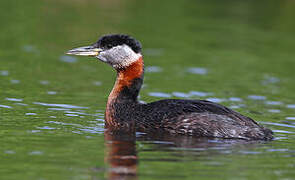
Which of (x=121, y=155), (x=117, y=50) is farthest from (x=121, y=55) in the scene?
(x=121, y=155)

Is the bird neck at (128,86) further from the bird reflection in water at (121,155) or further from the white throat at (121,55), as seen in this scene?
the bird reflection in water at (121,155)

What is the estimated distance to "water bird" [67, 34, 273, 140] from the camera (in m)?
12.0

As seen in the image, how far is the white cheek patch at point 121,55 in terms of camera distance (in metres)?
13.1

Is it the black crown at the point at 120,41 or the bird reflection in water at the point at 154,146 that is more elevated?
the black crown at the point at 120,41

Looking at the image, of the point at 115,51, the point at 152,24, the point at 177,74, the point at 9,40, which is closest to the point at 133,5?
the point at 152,24

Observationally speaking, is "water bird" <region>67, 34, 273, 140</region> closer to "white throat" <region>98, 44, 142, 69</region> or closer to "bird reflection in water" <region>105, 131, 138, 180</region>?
"white throat" <region>98, 44, 142, 69</region>

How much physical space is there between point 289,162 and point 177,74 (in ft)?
29.7

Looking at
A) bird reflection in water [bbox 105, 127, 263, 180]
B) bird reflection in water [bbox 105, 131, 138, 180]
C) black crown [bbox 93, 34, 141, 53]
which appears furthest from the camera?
black crown [bbox 93, 34, 141, 53]

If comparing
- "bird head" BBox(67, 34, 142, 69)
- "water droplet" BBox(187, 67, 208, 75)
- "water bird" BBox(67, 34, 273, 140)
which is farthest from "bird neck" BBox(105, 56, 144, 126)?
"water droplet" BBox(187, 67, 208, 75)

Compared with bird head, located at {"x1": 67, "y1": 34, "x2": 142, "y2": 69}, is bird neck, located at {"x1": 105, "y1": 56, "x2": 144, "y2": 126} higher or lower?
lower

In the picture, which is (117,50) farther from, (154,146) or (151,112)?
(154,146)

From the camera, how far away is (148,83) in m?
18.0

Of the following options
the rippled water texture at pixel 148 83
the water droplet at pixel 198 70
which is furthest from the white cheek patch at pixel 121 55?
the water droplet at pixel 198 70

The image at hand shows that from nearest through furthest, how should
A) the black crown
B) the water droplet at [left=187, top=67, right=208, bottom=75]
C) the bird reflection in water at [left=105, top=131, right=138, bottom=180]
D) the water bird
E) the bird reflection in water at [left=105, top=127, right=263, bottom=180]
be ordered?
the bird reflection in water at [left=105, top=131, right=138, bottom=180] < the bird reflection in water at [left=105, top=127, right=263, bottom=180] < the water bird < the black crown < the water droplet at [left=187, top=67, right=208, bottom=75]
